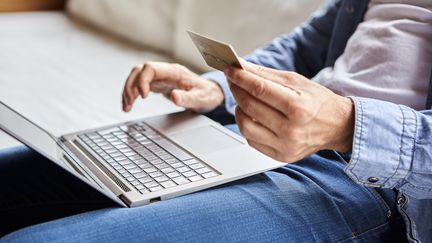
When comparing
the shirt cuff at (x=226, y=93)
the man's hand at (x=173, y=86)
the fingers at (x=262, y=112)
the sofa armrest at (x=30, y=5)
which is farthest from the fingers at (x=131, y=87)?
the sofa armrest at (x=30, y=5)

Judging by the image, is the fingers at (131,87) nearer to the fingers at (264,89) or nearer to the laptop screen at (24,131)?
the laptop screen at (24,131)

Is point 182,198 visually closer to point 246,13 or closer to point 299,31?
point 299,31

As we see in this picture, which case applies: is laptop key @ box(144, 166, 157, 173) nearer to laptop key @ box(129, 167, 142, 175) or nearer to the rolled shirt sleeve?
laptop key @ box(129, 167, 142, 175)

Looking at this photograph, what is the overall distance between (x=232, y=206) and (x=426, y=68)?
377mm

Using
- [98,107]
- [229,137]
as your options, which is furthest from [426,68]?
[98,107]

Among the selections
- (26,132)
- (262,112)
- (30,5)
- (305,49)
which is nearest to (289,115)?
(262,112)

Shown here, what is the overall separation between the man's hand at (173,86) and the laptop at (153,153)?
0.04 meters

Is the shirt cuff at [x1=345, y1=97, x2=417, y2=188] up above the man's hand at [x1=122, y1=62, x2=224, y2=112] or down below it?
above

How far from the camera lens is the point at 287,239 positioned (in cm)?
72

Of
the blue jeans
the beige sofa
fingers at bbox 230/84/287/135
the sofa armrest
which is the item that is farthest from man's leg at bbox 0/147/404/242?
the sofa armrest

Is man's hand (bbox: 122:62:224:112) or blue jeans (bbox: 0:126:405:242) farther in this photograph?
man's hand (bbox: 122:62:224:112)

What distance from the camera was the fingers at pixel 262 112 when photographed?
68 centimetres

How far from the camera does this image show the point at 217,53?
71 cm

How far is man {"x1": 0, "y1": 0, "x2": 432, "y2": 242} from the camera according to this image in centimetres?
68
